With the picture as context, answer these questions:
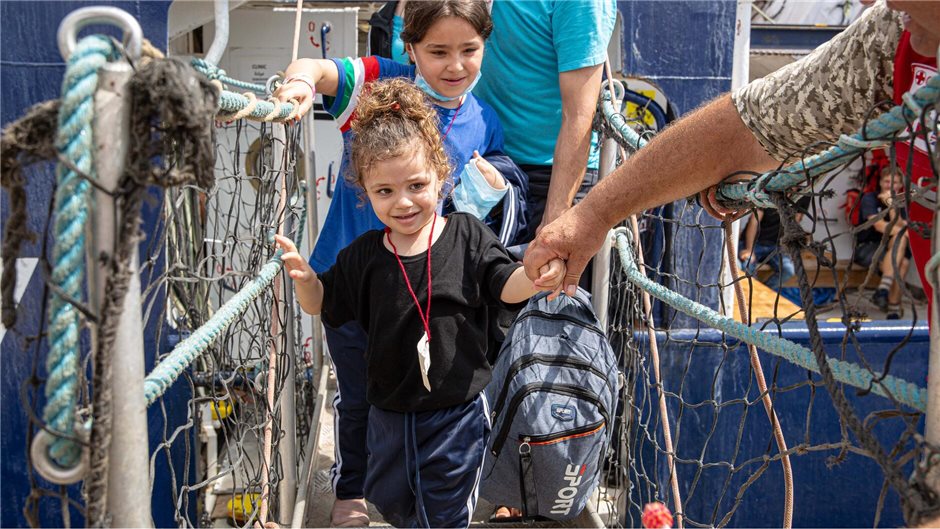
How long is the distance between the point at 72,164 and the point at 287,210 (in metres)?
1.61

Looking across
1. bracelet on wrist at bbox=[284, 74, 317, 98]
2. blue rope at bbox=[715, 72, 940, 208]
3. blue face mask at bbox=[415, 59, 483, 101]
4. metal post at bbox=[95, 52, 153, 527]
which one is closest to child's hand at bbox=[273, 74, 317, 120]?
bracelet on wrist at bbox=[284, 74, 317, 98]

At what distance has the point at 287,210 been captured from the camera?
Result: 2.46m

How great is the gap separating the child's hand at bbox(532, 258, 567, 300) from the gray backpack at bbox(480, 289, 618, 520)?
0.52 meters

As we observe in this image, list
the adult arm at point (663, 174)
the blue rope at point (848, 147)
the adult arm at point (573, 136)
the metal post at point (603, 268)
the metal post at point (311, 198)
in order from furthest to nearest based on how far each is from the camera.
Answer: the metal post at point (311, 198), the metal post at point (603, 268), the adult arm at point (573, 136), the adult arm at point (663, 174), the blue rope at point (848, 147)

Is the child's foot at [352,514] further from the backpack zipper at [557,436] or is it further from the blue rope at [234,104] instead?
the blue rope at [234,104]

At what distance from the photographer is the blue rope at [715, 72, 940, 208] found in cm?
100

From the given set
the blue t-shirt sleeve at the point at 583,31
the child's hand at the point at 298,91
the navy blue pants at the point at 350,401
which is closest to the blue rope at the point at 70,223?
the child's hand at the point at 298,91

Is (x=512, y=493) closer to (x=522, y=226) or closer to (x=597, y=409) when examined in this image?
(x=597, y=409)

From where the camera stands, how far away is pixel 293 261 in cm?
208

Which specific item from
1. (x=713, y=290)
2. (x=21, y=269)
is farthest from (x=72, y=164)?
(x=713, y=290)

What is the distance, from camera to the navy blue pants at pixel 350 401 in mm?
2453

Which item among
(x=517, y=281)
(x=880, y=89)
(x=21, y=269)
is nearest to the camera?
(x=880, y=89)

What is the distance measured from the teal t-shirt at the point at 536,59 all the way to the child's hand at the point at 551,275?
973mm

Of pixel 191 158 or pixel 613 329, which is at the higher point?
pixel 191 158
